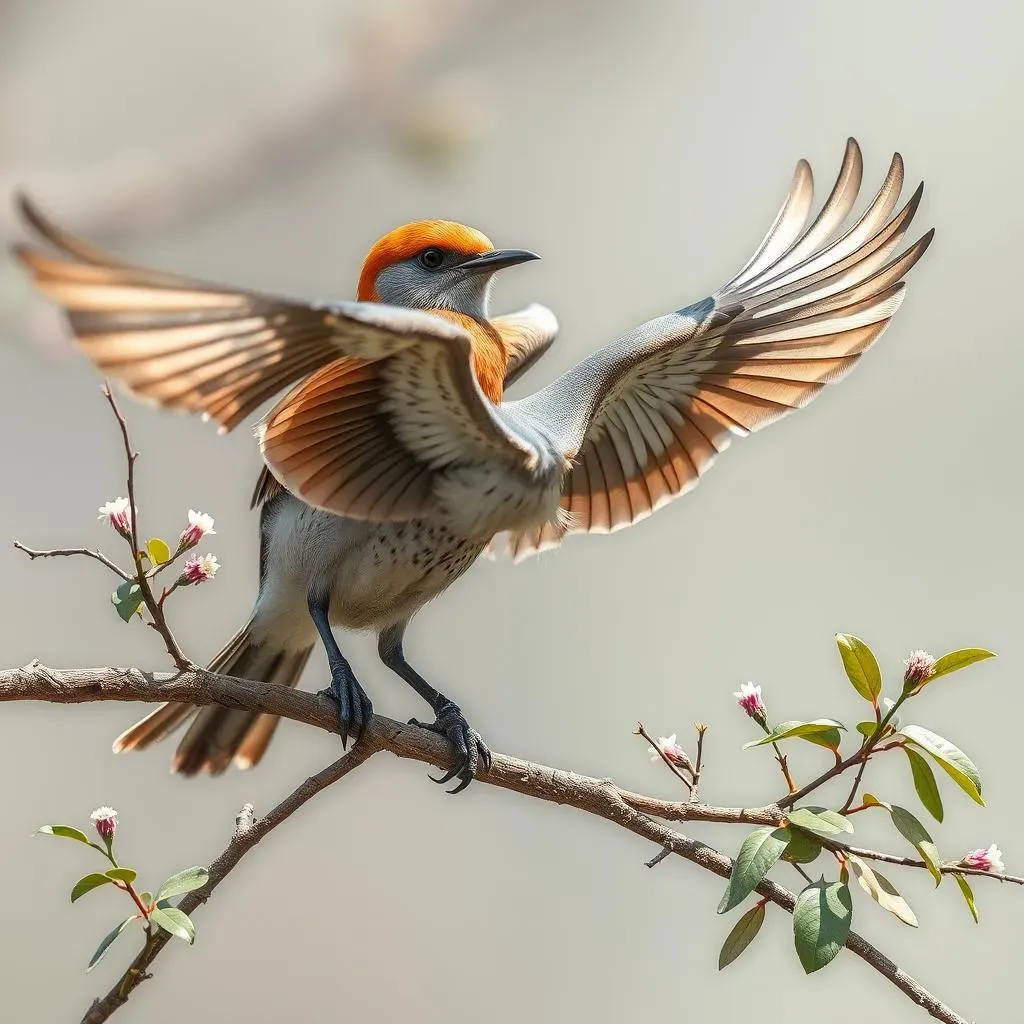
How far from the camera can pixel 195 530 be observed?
340 centimetres

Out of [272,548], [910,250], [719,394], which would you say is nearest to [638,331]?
[719,394]

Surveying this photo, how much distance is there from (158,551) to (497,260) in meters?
1.86

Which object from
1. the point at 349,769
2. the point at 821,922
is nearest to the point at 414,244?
the point at 349,769

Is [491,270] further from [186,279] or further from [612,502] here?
[186,279]

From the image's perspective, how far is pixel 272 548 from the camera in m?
4.57

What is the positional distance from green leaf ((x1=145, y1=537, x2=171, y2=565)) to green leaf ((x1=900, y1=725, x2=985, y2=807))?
1.85m

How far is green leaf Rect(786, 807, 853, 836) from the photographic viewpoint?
9.98 ft

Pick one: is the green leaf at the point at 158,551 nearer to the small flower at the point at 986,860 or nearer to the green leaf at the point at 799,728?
the green leaf at the point at 799,728

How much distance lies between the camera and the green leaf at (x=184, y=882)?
9.86 feet

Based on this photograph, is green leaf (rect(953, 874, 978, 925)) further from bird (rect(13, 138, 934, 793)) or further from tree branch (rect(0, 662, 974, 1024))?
bird (rect(13, 138, 934, 793))

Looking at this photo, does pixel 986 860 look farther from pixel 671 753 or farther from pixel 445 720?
pixel 445 720

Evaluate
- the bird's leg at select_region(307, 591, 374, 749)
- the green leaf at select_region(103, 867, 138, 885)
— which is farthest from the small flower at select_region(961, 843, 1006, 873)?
the green leaf at select_region(103, 867, 138, 885)

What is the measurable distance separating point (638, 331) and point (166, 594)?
6.18 ft

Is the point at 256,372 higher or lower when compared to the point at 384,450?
higher
